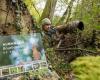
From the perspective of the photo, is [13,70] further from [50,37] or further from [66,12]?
[66,12]

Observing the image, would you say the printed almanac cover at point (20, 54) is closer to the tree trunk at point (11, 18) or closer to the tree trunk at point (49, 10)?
the tree trunk at point (11, 18)

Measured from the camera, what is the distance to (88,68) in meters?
3.11

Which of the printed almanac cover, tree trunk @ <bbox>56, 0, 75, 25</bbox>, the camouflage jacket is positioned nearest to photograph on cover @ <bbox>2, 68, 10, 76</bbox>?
the printed almanac cover

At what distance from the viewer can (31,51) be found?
17.3 feet

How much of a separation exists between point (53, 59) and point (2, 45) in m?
2.16

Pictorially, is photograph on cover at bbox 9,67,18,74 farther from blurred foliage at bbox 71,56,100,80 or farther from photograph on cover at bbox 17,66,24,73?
blurred foliage at bbox 71,56,100,80

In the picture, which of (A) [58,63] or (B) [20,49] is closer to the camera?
(B) [20,49]

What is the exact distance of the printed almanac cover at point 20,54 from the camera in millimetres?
4855

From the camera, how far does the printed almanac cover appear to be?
15.9ft

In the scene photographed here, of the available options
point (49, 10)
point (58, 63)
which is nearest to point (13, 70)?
point (58, 63)

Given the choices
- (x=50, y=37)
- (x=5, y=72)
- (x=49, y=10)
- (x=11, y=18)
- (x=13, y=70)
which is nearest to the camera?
(x=5, y=72)

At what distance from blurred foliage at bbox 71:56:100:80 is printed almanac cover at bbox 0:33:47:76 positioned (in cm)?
188

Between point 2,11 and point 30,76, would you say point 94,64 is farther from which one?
point 2,11

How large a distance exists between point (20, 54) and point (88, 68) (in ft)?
7.16
